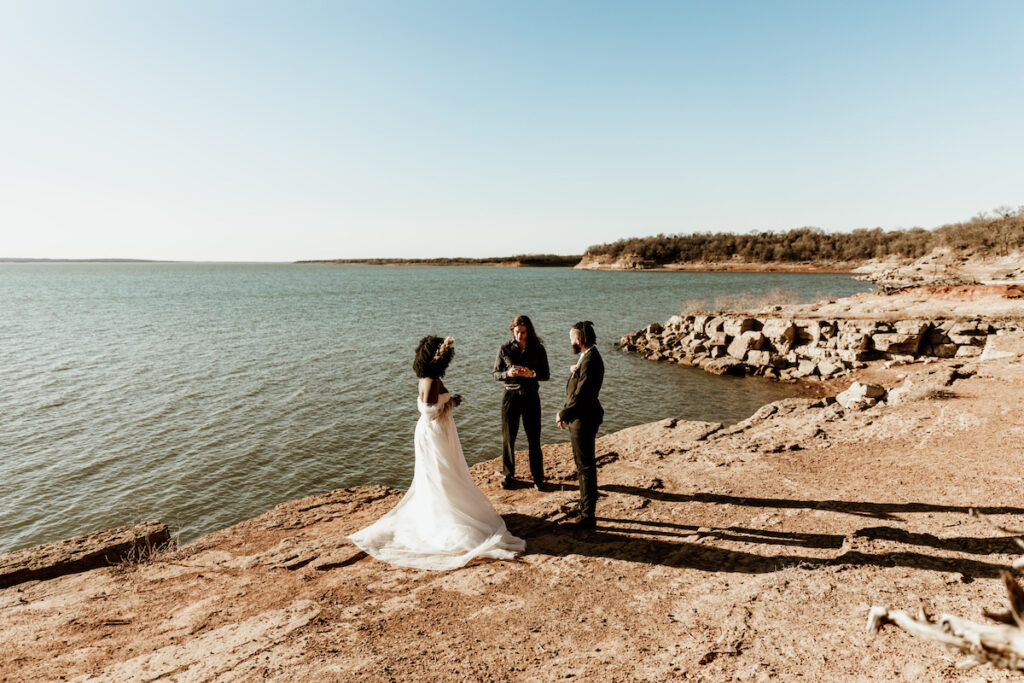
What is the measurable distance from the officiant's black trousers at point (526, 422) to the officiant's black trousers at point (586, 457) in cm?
136

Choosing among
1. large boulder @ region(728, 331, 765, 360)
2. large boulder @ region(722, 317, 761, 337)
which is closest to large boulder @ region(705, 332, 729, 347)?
large boulder @ region(722, 317, 761, 337)

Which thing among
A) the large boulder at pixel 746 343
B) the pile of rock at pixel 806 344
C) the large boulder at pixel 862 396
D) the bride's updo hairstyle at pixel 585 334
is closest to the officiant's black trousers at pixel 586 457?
the bride's updo hairstyle at pixel 585 334

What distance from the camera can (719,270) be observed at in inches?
4985

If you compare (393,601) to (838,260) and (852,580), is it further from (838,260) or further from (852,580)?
(838,260)

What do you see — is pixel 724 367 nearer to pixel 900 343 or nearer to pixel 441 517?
pixel 900 343

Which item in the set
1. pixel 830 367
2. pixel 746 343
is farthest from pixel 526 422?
pixel 746 343

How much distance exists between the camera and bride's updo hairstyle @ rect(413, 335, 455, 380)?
231 inches

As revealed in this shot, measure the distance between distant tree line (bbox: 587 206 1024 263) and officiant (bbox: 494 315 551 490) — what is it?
71.7 meters

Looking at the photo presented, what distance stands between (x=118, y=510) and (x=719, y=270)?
13235cm

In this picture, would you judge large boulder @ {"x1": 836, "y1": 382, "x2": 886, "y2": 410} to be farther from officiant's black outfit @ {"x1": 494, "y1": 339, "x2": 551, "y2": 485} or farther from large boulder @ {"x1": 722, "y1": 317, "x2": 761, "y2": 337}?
large boulder @ {"x1": 722, "y1": 317, "x2": 761, "y2": 337}

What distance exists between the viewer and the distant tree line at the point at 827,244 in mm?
59062

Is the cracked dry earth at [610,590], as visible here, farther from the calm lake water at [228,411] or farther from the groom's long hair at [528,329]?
the calm lake water at [228,411]

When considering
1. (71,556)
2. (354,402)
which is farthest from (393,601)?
(354,402)

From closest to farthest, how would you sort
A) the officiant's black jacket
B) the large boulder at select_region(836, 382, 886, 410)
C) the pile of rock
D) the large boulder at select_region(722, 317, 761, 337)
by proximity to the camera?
the officiant's black jacket
the large boulder at select_region(836, 382, 886, 410)
the pile of rock
the large boulder at select_region(722, 317, 761, 337)
